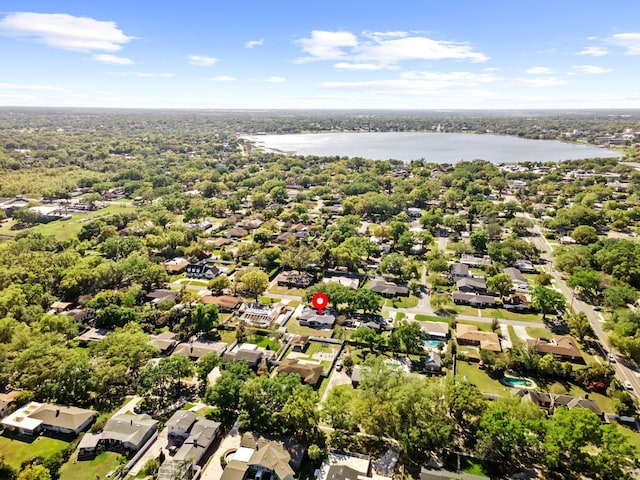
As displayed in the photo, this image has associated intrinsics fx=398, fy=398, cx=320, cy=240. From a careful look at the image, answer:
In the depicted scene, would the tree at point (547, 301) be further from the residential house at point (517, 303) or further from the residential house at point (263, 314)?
the residential house at point (263, 314)

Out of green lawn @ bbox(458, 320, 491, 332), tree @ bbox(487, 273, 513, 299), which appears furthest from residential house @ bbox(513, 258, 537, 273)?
green lawn @ bbox(458, 320, 491, 332)

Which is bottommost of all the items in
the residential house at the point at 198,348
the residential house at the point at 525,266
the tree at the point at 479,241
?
the residential house at the point at 198,348

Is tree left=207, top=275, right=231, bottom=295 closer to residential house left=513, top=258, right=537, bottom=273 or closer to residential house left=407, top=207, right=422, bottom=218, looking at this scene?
residential house left=513, top=258, right=537, bottom=273

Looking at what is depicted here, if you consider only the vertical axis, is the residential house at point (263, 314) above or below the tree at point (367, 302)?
below

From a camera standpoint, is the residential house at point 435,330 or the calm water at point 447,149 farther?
the calm water at point 447,149

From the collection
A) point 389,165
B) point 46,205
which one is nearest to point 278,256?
point 46,205

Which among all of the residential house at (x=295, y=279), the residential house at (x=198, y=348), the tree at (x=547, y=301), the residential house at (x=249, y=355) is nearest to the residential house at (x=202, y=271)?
the residential house at (x=295, y=279)

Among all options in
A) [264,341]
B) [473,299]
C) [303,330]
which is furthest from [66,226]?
[473,299]
